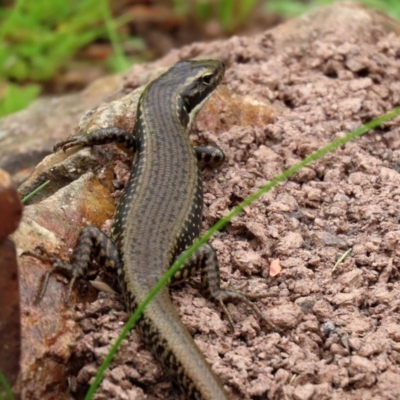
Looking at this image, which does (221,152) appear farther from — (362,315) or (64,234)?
(362,315)

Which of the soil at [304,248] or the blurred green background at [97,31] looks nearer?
the soil at [304,248]

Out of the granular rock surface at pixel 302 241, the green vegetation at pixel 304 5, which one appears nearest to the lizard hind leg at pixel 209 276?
the granular rock surface at pixel 302 241

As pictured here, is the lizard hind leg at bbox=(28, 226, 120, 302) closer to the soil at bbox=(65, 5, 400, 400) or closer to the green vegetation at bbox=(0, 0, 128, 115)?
the soil at bbox=(65, 5, 400, 400)

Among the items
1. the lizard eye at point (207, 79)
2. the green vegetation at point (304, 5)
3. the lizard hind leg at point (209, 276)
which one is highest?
the lizard eye at point (207, 79)

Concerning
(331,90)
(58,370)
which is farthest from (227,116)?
(58,370)

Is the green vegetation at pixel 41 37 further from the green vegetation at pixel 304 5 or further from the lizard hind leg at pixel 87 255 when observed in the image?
the lizard hind leg at pixel 87 255

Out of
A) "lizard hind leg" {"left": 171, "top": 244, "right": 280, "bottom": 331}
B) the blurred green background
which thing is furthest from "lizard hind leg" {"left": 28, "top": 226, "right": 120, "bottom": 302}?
the blurred green background

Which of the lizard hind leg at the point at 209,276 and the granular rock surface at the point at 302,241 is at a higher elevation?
the lizard hind leg at the point at 209,276
